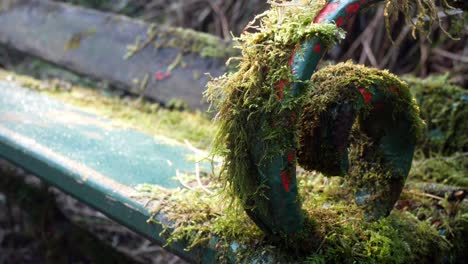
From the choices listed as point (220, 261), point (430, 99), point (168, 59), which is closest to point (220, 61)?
point (168, 59)

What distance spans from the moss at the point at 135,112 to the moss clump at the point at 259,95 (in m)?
1.15

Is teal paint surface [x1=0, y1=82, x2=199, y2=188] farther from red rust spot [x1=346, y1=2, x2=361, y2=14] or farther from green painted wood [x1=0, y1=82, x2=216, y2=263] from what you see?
red rust spot [x1=346, y1=2, x2=361, y2=14]

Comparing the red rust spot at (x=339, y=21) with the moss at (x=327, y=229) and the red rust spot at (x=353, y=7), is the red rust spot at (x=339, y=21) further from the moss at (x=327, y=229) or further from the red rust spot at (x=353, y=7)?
the moss at (x=327, y=229)

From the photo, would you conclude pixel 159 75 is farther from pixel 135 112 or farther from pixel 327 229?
pixel 327 229

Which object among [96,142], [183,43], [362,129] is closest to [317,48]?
[362,129]

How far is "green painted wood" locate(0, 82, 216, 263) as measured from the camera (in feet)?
6.05

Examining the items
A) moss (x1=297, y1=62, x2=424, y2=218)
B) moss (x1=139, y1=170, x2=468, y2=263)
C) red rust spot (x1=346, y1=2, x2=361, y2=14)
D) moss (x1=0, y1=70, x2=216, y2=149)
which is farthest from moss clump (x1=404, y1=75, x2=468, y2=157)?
red rust spot (x1=346, y1=2, x2=361, y2=14)

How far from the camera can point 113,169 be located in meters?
2.08

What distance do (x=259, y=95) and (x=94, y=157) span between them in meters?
1.04

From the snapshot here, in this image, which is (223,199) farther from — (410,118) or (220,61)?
(220,61)

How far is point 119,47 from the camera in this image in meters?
3.58

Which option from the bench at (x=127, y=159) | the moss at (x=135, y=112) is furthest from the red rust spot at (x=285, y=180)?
the moss at (x=135, y=112)

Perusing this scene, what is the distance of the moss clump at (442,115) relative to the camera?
2.46 metres

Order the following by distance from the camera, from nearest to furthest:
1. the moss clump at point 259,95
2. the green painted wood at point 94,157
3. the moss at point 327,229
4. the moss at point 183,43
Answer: the moss clump at point 259,95, the moss at point 327,229, the green painted wood at point 94,157, the moss at point 183,43
